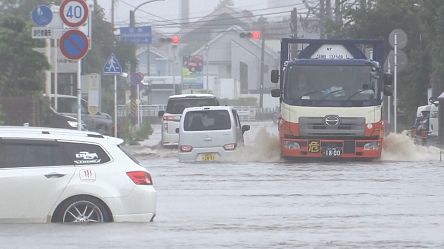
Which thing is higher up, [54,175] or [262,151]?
[54,175]

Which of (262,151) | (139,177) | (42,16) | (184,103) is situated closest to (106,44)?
(184,103)

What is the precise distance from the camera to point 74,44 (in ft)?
64.9

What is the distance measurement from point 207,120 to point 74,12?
6639mm

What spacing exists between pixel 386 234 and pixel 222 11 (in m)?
134

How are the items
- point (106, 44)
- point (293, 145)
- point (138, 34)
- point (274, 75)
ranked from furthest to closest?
point (106, 44)
point (138, 34)
point (274, 75)
point (293, 145)

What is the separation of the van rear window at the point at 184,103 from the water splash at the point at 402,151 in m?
9.20

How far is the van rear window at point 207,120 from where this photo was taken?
83.7 ft

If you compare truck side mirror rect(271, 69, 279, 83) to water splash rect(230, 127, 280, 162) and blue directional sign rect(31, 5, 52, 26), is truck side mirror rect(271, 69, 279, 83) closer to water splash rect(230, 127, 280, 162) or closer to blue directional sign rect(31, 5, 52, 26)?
water splash rect(230, 127, 280, 162)

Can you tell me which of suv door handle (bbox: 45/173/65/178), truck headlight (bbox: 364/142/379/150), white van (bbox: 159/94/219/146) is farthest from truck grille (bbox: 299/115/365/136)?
→ suv door handle (bbox: 45/173/65/178)

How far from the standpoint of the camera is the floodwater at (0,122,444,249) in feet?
35.8

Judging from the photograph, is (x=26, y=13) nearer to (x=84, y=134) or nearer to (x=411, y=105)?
(x=411, y=105)

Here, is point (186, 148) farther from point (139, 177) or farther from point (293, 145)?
point (139, 177)

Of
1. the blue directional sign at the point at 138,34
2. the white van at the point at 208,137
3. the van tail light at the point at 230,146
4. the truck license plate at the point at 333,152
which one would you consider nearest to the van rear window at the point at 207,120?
the white van at the point at 208,137

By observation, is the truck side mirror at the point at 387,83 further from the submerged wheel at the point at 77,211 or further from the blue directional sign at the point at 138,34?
the blue directional sign at the point at 138,34
